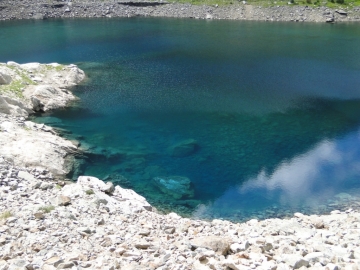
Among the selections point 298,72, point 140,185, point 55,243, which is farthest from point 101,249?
point 298,72

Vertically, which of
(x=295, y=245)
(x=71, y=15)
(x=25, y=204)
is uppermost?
(x=295, y=245)

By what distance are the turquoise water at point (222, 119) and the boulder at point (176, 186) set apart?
0.98 ft

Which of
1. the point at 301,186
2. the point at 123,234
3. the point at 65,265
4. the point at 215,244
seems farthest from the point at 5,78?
the point at 215,244

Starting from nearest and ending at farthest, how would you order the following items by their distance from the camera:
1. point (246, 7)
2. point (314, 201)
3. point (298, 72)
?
point (314, 201) < point (298, 72) < point (246, 7)

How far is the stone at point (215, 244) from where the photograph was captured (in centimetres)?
1461

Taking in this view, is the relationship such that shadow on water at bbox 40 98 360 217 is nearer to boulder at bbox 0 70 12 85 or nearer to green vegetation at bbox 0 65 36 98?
green vegetation at bbox 0 65 36 98

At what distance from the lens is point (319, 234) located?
18.1m

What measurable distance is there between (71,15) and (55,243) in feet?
373

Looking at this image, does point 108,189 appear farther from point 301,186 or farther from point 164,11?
point 164,11

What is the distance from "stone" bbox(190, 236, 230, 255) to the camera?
14.6m

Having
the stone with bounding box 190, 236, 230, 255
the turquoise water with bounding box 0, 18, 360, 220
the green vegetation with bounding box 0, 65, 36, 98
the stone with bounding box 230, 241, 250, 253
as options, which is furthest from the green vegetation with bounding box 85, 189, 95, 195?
the green vegetation with bounding box 0, 65, 36, 98

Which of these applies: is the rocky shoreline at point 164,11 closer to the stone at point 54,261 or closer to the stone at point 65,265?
the stone at point 54,261

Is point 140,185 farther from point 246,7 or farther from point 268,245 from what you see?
point 246,7

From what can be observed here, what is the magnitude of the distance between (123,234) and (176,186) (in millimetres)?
10948
